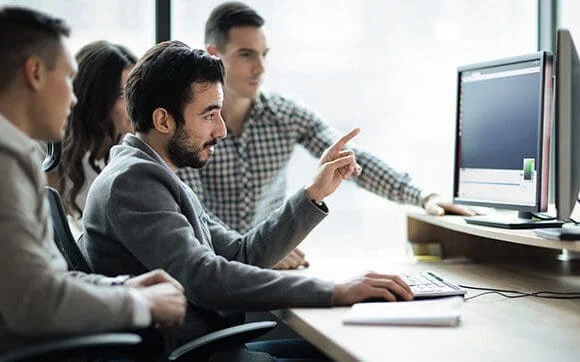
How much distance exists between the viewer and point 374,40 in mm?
3457

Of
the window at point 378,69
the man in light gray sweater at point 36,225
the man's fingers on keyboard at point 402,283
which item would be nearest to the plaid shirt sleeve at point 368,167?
the window at point 378,69

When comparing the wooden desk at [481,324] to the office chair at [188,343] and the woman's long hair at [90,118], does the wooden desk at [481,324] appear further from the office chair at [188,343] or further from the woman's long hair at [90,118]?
the woman's long hair at [90,118]

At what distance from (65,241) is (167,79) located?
45 centimetres

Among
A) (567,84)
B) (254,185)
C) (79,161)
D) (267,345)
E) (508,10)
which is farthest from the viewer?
(508,10)

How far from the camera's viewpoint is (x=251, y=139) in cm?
307

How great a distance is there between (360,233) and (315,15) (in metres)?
0.89

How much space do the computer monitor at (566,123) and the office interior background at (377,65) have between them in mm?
1301

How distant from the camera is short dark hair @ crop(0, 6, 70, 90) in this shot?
4.68ft

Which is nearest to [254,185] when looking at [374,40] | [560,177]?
[374,40]

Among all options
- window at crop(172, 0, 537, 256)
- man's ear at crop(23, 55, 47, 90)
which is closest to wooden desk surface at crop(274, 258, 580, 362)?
man's ear at crop(23, 55, 47, 90)

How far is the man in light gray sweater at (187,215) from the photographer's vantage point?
1.83m

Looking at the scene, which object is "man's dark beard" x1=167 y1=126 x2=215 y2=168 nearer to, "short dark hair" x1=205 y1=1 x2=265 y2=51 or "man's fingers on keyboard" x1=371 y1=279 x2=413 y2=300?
"man's fingers on keyboard" x1=371 y1=279 x2=413 y2=300

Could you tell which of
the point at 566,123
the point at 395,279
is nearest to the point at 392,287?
the point at 395,279

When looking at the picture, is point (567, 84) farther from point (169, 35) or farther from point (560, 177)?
point (169, 35)
